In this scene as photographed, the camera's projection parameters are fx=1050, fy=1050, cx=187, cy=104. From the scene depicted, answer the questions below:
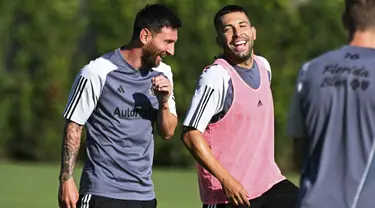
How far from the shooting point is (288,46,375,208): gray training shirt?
15.6ft

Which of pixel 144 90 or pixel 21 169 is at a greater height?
pixel 144 90

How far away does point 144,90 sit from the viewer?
6.91m

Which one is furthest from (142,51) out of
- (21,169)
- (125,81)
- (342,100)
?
(21,169)

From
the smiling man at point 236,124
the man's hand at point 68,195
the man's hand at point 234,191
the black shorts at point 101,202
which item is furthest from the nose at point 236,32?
the man's hand at point 68,195

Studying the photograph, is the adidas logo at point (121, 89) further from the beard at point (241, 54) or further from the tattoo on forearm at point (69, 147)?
the beard at point (241, 54)

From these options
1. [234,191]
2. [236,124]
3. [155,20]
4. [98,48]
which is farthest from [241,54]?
[98,48]

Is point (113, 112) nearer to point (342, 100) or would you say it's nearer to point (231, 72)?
point (231, 72)

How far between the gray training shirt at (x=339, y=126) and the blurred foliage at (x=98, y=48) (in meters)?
13.0

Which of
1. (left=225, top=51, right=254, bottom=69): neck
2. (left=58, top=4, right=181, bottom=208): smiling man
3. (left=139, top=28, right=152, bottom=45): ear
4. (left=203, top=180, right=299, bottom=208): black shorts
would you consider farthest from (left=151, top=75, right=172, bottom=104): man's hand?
(left=203, top=180, right=299, bottom=208): black shorts

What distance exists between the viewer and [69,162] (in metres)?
6.81

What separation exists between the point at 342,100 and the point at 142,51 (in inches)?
94.3

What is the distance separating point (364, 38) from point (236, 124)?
6.89 feet

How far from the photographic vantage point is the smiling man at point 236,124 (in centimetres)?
662

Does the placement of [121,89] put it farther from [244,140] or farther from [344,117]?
[344,117]
